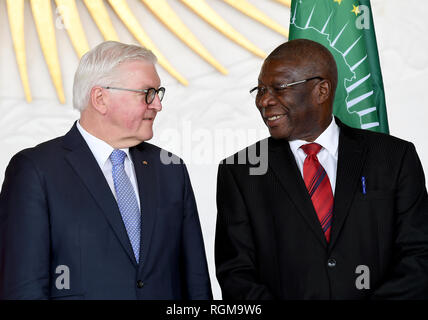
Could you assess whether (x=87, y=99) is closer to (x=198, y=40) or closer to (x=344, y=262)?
(x=344, y=262)

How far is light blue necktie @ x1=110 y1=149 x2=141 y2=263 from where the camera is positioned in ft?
6.50

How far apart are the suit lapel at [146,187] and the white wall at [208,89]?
1.49 meters

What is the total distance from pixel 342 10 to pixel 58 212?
5.24 ft

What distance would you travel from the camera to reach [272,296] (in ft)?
6.51

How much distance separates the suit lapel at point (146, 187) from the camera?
1974 millimetres

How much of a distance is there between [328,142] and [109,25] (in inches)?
72.7

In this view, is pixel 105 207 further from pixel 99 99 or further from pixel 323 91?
pixel 323 91

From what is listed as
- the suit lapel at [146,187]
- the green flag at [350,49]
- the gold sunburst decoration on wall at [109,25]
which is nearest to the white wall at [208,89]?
the gold sunburst decoration on wall at [109,25]

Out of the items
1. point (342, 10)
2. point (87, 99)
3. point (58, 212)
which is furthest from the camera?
point (342, 10)

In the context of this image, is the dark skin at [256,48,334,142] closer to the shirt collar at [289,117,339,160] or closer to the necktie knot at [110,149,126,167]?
the shirt collar at [289,117,339,160]

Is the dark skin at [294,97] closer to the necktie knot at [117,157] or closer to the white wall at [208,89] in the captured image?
the necktie knot at [117,157]

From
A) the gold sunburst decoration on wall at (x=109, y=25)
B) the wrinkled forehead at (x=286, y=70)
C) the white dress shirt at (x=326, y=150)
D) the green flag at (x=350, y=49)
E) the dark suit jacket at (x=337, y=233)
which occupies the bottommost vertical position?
the dark suit jacket at (x=337, y=233)

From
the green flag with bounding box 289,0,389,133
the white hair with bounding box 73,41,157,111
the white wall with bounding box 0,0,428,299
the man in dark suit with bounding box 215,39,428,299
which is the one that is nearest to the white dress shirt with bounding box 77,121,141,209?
the white hair with bounding box 73,41,157,111
